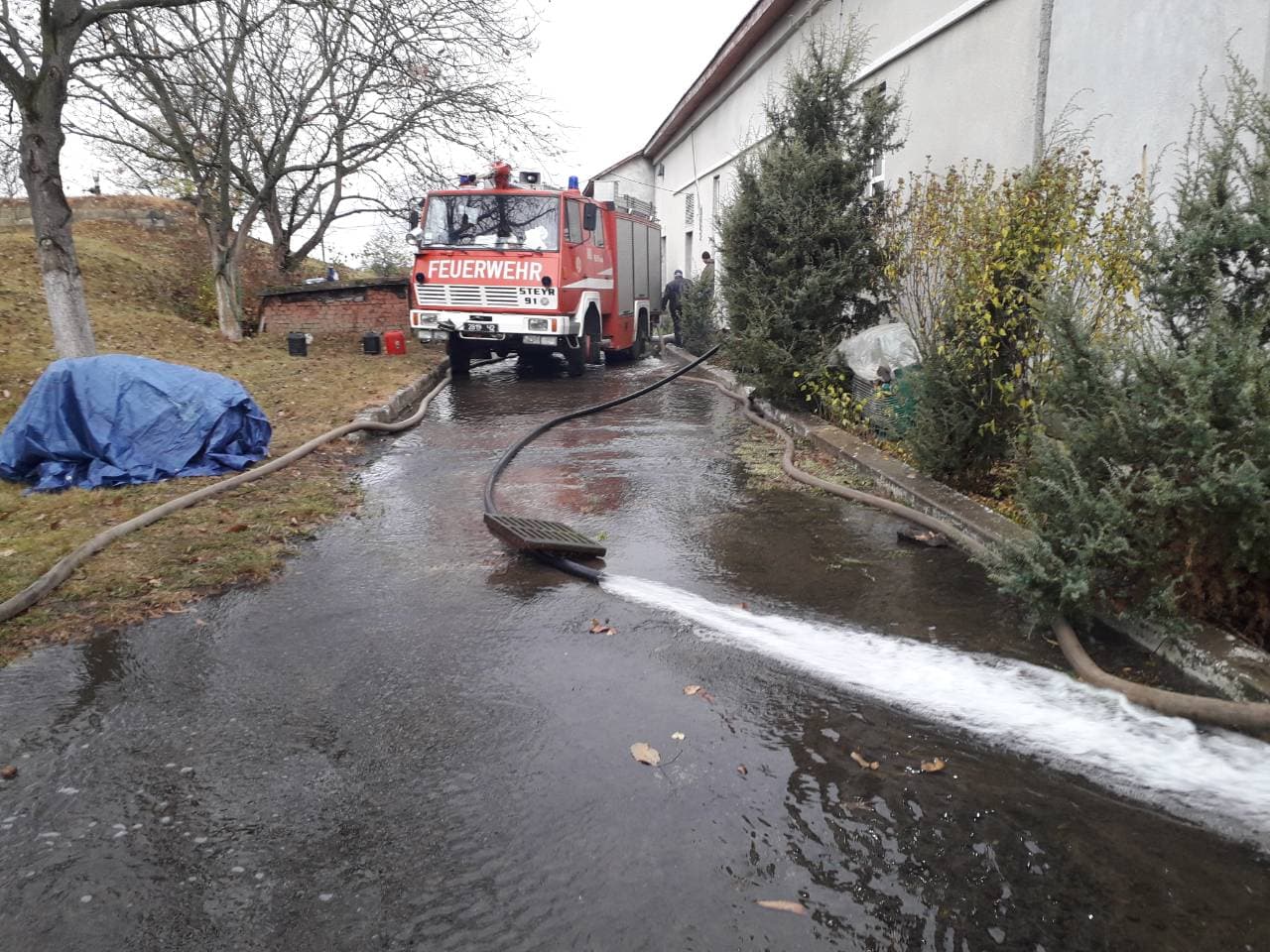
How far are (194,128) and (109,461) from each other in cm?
1233

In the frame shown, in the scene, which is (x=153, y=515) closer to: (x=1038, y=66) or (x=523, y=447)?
(x=523, y=447)

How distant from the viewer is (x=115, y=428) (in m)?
6.97

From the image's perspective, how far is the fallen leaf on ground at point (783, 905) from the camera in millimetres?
2420

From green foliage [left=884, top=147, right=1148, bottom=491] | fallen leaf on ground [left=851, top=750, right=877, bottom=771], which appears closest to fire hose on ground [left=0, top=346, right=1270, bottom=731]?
green foliage [left=884, top=147, right=1148, bottom=491]

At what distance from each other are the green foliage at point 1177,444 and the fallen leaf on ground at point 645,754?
72.1 inches

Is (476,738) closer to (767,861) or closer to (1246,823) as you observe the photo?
(767,861)

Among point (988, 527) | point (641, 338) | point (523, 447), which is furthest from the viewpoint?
point (641, 338)

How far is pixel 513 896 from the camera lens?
2.48 meters

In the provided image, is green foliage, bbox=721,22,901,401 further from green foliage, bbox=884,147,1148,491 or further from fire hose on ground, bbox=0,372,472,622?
fire hose on ground, bbox=0,372,472,622

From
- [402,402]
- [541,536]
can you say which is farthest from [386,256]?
[541,536]

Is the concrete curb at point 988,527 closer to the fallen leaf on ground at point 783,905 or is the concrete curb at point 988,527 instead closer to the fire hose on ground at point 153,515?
the fallen leaf on ground at point 783,905

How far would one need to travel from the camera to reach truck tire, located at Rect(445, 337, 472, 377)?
14750 millimetres

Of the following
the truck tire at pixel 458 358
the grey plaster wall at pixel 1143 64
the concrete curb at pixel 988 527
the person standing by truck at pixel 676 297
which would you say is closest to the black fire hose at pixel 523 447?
the concrete curb at pixel 988 527

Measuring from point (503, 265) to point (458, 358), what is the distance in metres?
2.03
